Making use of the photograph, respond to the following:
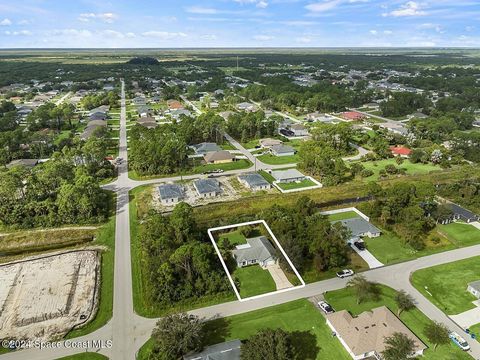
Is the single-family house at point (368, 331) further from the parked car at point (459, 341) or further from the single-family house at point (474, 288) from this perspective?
the single-family house at point (474, 288)

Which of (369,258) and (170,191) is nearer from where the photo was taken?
(369,258)

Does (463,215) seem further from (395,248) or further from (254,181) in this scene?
(254,181)

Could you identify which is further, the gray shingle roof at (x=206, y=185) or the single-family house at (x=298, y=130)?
the single-family house at (x=298, y=130)

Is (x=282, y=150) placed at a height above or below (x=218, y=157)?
above

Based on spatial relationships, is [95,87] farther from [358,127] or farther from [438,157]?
[438,157]

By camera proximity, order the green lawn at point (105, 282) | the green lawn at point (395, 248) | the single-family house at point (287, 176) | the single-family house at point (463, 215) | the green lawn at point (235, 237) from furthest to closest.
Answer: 1. the single-family house at point (287, 176)
2. the single-family house at point (463, 215)
3. the green lawn at point (235, 237)
4. the green lawn at point (395, 248)
5. the green lawn at point (105, 282)

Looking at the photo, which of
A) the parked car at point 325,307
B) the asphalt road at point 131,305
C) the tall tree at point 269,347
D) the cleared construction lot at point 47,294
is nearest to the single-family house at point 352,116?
the asphalt road at point 131,305

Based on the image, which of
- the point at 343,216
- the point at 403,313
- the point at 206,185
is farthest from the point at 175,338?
the point at 206,185
